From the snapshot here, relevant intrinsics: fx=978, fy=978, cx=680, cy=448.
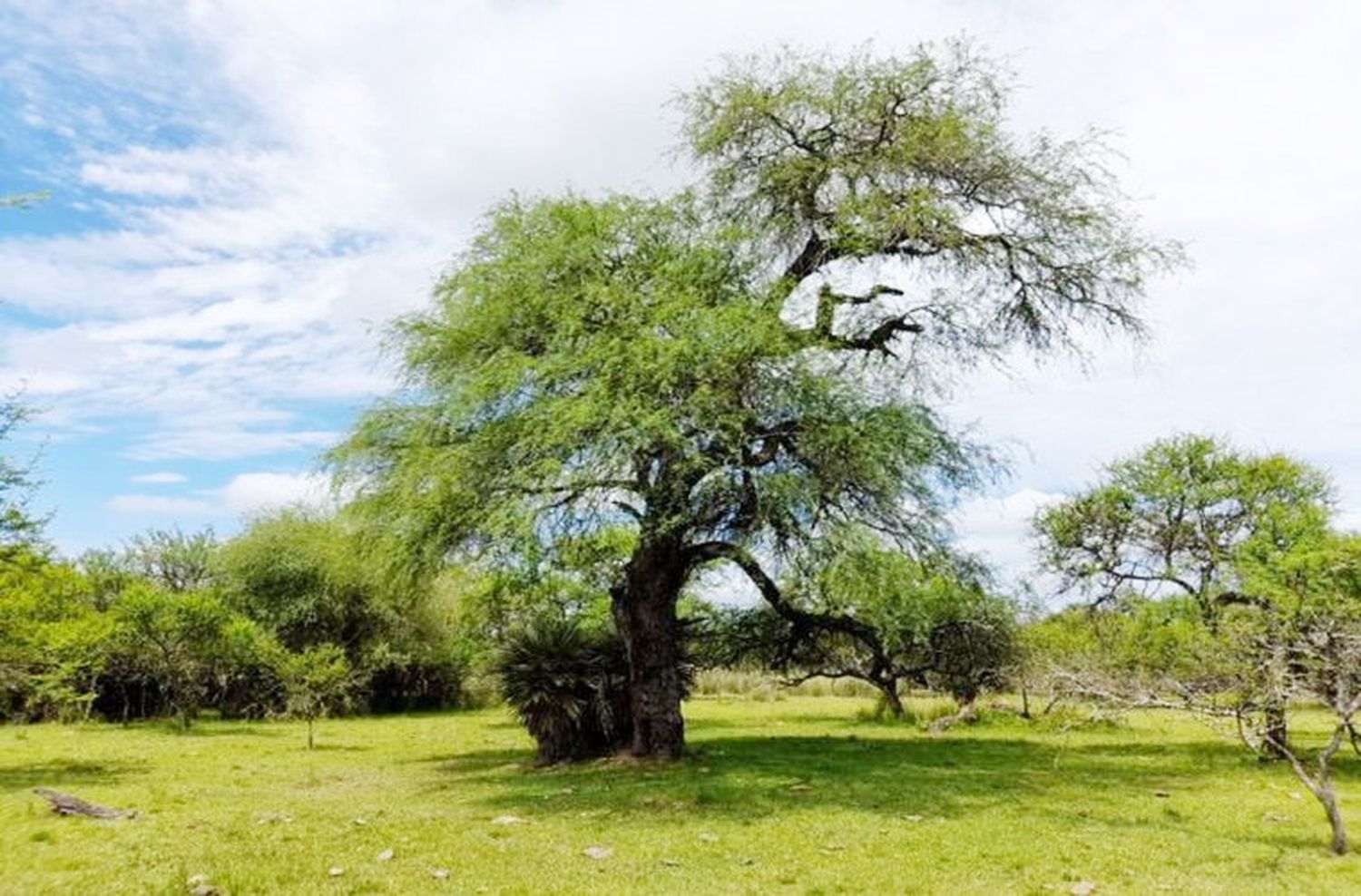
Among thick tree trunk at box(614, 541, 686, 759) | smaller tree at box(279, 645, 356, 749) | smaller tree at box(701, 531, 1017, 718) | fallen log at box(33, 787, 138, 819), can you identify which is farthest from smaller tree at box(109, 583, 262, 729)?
thick tree trunk at box(614, 541, 686, 759)

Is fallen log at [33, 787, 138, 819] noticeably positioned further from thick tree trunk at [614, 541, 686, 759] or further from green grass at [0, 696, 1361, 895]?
thick tree trunk at [614, 541, 686, 759]

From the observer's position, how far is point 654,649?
18.7m

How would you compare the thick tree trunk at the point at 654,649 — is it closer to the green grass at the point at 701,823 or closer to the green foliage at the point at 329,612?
the green grass at the point at 701,823

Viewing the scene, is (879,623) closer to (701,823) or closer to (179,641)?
(701,823)

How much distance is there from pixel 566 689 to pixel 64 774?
1006 cm

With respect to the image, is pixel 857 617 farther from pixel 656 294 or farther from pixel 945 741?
pixel 656 294

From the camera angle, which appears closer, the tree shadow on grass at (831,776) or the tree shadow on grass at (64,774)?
the tree shadow on grass at (831,776)

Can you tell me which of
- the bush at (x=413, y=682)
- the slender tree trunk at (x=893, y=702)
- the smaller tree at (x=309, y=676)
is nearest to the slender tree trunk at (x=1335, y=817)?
the slender tree trunk at (x=893, y=702)

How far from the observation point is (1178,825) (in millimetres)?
12570

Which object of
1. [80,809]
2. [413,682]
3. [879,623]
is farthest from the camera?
[413,682]

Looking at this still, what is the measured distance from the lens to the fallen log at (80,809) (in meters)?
13.6

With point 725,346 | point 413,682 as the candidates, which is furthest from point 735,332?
point 413,682

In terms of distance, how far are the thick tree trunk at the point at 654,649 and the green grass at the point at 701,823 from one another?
0.84 meters

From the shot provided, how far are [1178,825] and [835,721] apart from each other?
19.5 meters
